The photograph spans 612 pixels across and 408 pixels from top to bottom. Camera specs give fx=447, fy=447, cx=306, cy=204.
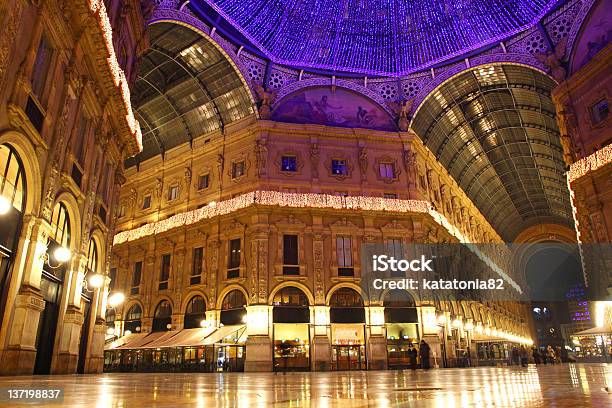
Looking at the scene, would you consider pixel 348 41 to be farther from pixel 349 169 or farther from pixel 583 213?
pixel 583 213

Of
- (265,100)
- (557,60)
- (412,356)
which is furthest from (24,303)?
(557,60)

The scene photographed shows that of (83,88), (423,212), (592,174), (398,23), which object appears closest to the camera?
(83,88)

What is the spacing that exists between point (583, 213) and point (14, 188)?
27587 mm

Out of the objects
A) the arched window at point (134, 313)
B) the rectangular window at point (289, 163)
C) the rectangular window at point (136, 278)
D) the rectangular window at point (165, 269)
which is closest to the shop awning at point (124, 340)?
the arched window at point (134, 313)

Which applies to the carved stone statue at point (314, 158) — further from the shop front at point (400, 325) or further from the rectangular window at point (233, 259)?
the shop front at point (400, 325)

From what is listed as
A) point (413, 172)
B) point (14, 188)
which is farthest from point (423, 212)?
point (14, 188)

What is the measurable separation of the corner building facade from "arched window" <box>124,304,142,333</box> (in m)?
0.11

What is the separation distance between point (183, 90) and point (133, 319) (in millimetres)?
18155

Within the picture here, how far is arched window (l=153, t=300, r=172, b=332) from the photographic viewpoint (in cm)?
3219

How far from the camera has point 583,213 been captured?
25.8m

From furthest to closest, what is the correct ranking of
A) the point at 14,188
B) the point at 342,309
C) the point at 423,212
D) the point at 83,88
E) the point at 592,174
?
the point at 423,212 → the point at 342,309 → the point at 592,174 → the point at 83,88 → the point at 14,188

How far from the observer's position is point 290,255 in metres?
30.1

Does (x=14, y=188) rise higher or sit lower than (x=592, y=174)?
lower

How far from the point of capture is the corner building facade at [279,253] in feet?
94.3
